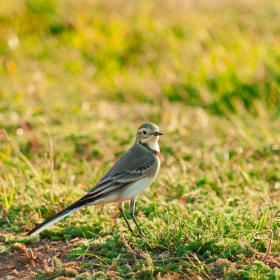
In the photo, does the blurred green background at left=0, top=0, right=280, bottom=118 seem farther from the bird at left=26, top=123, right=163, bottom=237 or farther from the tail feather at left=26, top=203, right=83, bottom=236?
the tail feather at left=26, top=203, right=83, bottom=236

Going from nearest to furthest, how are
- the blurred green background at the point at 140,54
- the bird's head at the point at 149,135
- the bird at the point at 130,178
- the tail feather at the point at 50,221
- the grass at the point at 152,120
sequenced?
the grass at the point at 152,120, the tail feather at the point at 50,221, the bird at the point at 130,178, the bird's head at the point at 149,135, the blurred green background at the point at 140,54

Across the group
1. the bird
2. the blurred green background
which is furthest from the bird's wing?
the blurred green background

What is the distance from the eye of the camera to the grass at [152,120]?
4625mm

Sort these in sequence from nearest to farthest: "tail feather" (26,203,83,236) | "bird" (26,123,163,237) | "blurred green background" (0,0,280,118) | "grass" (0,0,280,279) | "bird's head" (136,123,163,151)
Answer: "grass" (0,0,280,279)
"tail feather" (26,203,83,236)
"bird" (26,123,163,237)
"bird's head" (136,123,163,151)
"blurred green background" (0,0,280,118)

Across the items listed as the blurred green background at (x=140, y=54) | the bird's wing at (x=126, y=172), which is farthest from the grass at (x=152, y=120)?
the bird's wing at (x=126, y=172)

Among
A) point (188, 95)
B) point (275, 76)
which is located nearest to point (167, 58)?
point (188, 95)

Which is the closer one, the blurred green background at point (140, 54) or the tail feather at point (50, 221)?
the tail feather at point (50, 221)

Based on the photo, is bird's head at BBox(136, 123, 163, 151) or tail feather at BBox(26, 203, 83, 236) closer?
tail feather at BBox(26, 203, 83, 236)

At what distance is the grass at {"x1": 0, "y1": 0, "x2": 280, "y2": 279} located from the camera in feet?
15.2

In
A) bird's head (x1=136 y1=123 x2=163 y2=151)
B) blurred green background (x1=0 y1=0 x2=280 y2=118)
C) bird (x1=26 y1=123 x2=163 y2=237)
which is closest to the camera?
bird (x1=26 y1=123 x2=163 y2=237)

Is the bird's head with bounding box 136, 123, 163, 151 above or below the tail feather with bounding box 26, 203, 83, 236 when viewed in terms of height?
above

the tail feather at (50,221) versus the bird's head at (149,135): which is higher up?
the bird's head at (149,135)

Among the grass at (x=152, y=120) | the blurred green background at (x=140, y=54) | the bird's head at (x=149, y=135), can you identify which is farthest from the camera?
the blurred green background at (x=140, y=54)

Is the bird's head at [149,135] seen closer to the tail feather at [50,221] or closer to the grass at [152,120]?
the grass at [152,120]
